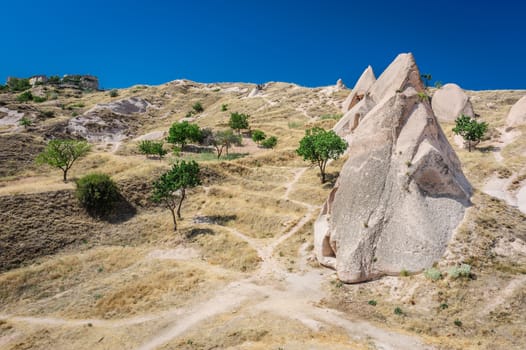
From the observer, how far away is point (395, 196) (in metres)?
25.9

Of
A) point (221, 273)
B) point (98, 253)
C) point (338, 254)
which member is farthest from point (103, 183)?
point (338, 254)

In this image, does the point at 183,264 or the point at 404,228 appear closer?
the point at 404,228

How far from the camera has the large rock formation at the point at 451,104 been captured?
213 feet

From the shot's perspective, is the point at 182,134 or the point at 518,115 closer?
the point at 518,115

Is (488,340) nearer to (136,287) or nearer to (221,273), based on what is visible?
(221,273)

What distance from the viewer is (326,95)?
108 m

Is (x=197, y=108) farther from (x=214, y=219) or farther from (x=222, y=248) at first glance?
(x=222, y=248)

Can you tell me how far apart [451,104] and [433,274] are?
5880cm

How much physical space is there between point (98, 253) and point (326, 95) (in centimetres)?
9269

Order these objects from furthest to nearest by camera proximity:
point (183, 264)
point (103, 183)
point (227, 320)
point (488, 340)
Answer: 1. point (103, 183)
2. point (183, 264)
3. point (227, 320)
4. point (488, 340)

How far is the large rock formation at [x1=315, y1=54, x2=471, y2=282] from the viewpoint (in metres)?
23.8

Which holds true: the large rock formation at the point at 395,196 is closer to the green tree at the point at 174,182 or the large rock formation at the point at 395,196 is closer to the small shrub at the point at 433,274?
the small shrub at the point at 433,274

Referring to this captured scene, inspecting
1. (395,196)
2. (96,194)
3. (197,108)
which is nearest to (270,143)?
(96,194)

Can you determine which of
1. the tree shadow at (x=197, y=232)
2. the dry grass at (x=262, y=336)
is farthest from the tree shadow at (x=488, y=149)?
the tree shadow at (x=197, y=232)
